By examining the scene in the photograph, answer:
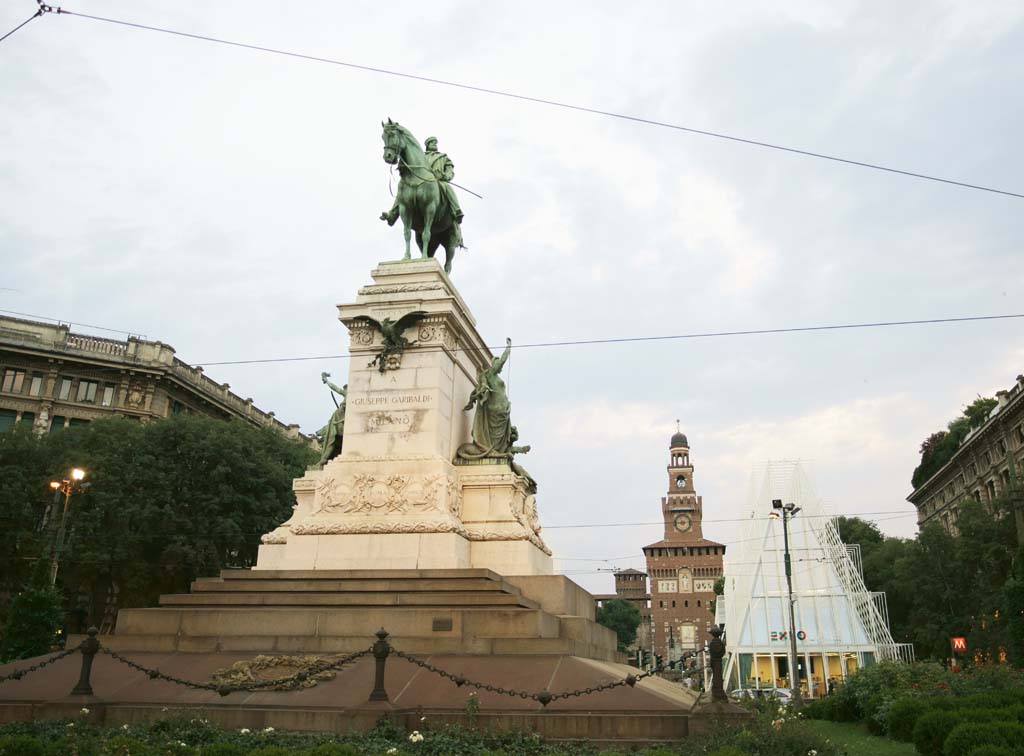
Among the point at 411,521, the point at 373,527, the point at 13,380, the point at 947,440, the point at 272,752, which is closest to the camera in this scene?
the point at 272,752

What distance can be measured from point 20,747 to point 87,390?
53.0 m

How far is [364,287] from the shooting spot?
21031mm

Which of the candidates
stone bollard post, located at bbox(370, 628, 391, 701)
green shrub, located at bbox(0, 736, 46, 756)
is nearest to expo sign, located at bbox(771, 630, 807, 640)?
stone bollard post, located at bbox(370, 628, 391, 701)

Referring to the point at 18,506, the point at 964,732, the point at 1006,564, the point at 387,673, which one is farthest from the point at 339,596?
the point at 1006,564

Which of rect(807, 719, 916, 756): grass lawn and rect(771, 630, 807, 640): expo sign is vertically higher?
rect(771, 630, 807, 640): expo sign

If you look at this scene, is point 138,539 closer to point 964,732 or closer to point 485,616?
point 485,616

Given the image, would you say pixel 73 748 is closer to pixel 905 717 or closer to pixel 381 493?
pixel 381 493

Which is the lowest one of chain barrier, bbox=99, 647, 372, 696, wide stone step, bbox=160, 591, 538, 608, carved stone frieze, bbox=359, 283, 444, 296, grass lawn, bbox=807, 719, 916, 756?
grass lawn, bbox=807, 719, 916, 756

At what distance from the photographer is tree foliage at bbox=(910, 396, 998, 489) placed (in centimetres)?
8594

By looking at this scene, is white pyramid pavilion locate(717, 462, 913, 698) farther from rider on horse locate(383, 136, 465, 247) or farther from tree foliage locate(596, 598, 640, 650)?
tree foliage locate(596, 598, 640, 650)

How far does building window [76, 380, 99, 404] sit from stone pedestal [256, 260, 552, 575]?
43079mm

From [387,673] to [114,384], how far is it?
165 feet

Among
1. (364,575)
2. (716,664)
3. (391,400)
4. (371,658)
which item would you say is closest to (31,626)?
(391,400)

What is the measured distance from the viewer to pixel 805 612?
52.9 meters
